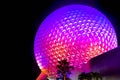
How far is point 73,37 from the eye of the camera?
94.8 ft

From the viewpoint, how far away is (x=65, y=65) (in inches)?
1069

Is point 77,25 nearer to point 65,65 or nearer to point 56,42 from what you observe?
point 56,42

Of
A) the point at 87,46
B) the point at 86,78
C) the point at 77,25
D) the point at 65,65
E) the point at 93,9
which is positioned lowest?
the point at 86,78

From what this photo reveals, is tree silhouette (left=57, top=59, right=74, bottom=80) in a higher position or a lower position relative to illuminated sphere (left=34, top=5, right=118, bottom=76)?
lower

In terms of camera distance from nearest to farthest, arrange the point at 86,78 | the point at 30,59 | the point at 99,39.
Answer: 1. the point at 86,78
2. the point at 99,39
3. the point at 30,59

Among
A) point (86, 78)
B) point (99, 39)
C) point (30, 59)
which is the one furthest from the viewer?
point (30, 59)

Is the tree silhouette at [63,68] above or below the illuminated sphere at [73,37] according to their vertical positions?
below

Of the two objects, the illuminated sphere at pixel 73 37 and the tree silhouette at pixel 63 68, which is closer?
the tree silhouette at pixel 63 68

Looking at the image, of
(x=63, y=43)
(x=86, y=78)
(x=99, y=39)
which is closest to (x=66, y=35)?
(x=63, y=43)

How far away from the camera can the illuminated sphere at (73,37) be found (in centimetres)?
2855

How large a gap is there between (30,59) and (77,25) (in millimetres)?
5599

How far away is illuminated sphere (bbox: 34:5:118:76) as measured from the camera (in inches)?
1124

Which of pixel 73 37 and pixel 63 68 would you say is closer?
pixel 63 68

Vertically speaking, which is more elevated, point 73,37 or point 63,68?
point 73,37
